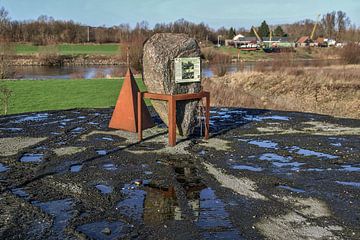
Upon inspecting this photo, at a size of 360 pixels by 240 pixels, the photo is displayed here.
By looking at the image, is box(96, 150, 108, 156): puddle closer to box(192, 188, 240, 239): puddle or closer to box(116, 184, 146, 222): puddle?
box(116, 184, 146, 222): puddle

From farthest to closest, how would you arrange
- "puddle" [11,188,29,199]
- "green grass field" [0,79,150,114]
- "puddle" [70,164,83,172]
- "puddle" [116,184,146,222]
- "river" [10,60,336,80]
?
"river" [10,60,336,80] < "green grass field" [0,79,150,114] < "puddle" [70,164,83,172] < "puddle" [11,188,29,199] < "puddle" [116,184,146,222]

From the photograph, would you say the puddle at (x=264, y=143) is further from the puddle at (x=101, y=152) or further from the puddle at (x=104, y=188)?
the puddle at (x=104, y=188)

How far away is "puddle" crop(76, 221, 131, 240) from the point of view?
15.9 ft

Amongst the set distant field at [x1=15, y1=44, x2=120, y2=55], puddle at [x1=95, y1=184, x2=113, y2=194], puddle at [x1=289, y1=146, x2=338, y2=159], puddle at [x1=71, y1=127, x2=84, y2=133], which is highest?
distant field at [x1=15, y1=44, x2=120, y2=55]

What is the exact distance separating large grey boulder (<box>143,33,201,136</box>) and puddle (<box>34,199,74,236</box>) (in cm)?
426

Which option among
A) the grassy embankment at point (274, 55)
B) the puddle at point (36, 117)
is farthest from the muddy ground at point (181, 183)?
the grassy embankment at point (274, 55)

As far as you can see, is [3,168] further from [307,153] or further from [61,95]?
[61,95]

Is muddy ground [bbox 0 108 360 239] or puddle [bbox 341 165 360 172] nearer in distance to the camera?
muddy ground [bbox 0 108 360 239]

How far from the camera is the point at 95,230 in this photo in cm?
500

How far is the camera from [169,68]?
31.5 ft

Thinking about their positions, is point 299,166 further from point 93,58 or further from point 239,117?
point 93,58

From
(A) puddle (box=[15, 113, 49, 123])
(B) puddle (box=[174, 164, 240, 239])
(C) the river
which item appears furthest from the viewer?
(C) the river

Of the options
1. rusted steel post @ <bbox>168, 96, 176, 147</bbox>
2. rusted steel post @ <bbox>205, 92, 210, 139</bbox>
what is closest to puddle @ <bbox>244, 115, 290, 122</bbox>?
rusted steel post @ <bbox>205, 92, 210, 139</bbox>

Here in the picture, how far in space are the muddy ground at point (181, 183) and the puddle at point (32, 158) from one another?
37mm
